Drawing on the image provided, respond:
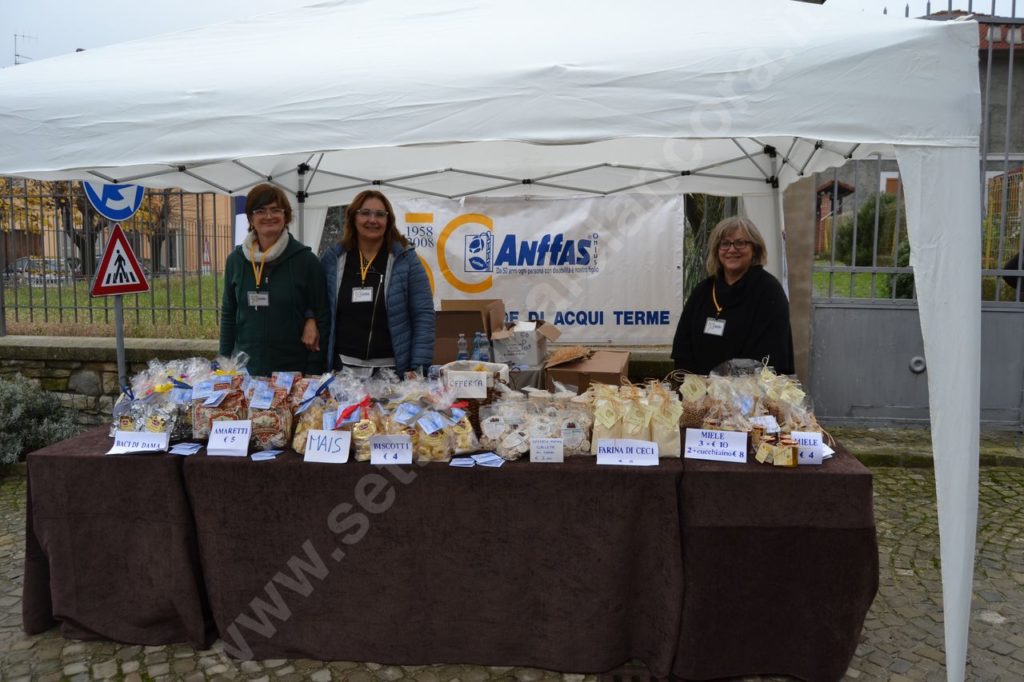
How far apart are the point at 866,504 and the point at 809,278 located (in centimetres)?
342

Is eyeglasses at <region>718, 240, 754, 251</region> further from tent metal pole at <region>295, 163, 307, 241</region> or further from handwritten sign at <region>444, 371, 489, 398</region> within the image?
tent metal pole at <region>295, 163, 307, 241</region>

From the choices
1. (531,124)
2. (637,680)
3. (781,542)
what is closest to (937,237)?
(781,542)

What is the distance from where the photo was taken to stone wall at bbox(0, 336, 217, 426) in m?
5.39

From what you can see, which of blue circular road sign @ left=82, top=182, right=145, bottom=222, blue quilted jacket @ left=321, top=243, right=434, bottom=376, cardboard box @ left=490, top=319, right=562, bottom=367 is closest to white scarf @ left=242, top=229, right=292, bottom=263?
blue quilted jacket @ left=321, top=243, right=434, bottom=376

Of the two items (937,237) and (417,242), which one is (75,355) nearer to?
(417,242)

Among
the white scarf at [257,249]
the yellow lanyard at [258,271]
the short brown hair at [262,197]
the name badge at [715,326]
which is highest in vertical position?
the short brown hair at [262,197]

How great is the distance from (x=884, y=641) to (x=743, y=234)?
177 centimetres

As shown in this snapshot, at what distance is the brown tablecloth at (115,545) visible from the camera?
2607mm

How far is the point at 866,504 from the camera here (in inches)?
92.2

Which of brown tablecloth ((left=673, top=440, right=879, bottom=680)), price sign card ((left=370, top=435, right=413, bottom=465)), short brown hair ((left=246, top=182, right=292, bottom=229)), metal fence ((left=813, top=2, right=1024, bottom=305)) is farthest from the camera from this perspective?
metal fence ((left=813, top=2, right=1024, bottom=305))

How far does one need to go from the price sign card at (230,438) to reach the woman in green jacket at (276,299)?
1.01m

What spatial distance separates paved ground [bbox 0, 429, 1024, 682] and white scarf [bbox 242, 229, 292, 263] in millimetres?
1676

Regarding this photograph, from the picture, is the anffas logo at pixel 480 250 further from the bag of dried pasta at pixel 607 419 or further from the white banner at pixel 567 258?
the bag of dried pasta at pixel 607 419

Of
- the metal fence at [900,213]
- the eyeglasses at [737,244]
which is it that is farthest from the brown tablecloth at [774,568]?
the metal fence at [900,213]
